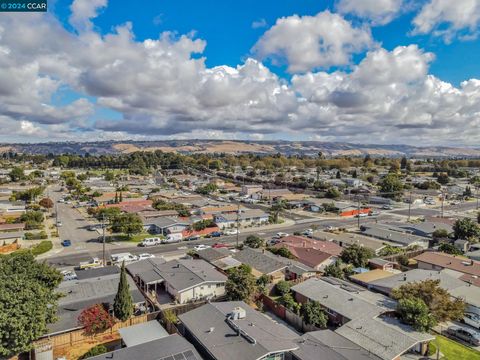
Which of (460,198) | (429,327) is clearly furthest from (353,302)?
(460,198)

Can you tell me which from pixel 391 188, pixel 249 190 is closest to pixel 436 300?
pixel 249 190

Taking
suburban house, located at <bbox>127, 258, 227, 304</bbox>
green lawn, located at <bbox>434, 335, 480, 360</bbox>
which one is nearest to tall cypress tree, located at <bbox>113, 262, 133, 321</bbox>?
suburban house, located at <bbox>127, 258, 227, 304</bbox>

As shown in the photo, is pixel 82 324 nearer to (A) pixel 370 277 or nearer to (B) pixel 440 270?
(A) pixel 370 277

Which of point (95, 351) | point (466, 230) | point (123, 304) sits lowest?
point (95, 351)

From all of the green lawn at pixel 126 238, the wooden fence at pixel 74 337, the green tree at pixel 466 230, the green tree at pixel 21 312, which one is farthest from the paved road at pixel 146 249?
the green tree at pixel 21 312

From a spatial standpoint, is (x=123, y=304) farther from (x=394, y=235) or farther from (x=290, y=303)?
(x=394, y=235)

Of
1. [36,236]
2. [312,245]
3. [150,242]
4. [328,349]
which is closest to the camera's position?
[328,349]
